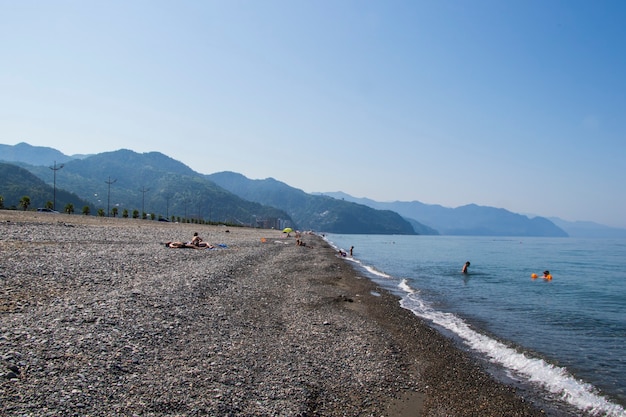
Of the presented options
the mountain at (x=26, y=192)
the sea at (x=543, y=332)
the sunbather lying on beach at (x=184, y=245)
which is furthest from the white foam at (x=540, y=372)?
the mountain at (x=26, y=192)

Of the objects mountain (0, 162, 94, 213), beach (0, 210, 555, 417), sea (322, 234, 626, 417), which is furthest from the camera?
mountain (0, 162, 94, 213)

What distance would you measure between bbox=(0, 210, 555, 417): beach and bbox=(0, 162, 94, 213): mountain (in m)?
151

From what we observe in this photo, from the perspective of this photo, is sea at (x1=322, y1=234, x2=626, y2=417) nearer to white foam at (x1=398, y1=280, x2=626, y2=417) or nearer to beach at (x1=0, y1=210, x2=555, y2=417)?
white foam at (x1=398, y1=280, x2=626, y2=417)

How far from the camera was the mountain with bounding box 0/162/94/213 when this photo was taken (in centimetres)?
15240

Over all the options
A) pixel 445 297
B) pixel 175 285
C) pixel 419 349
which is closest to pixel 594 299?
pixel 445 297

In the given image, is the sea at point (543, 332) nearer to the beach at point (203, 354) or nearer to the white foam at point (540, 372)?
the white foam at point (540, 372)

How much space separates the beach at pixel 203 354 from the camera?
654cm

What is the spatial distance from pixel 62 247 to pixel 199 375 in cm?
1758

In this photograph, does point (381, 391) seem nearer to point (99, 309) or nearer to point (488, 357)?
point (488, 357)

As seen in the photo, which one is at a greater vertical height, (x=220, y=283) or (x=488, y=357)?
(x=220, y=283)

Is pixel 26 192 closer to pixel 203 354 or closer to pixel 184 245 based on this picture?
pixel 184 245

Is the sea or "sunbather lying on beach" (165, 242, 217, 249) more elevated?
"sunbather lying on beach" (165, 242, 217, 249)

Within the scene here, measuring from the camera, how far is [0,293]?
35.6 feet

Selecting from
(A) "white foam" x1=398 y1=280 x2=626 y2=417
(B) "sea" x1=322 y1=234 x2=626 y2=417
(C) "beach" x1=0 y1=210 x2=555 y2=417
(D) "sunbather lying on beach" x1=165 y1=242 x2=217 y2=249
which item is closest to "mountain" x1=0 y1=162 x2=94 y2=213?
A: (D) "sunbather lying on beach" x1=165 y1=242 x2=217 y2=249
